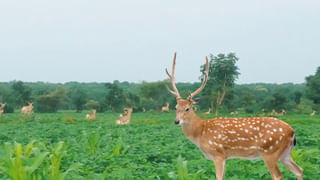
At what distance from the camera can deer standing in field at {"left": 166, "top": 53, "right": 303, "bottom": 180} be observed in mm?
6121

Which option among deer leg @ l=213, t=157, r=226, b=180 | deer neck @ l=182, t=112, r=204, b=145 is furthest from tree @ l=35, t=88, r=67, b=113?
deer leg @ l=213, t=157, r=226, b=180

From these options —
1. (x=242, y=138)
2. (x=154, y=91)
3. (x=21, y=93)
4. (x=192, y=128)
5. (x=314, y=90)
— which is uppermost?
(x=21, y=93)

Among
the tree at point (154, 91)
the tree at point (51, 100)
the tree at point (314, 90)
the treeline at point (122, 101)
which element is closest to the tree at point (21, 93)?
the treeline at point (122, 101)

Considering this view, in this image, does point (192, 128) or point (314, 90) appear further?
point (314, 90)

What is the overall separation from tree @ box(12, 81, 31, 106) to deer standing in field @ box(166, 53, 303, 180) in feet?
172

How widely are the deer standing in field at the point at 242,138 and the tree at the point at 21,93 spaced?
52455 mm

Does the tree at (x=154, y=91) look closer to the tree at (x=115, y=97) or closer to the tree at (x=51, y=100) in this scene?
the tree at (x=51, y=100)

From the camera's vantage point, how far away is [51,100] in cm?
6094

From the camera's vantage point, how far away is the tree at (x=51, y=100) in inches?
2344

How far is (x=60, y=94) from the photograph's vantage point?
2466 inches

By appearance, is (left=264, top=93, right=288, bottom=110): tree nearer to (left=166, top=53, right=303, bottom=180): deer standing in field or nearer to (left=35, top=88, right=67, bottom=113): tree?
(left=35, top=88, right=67, bottom=113): tree

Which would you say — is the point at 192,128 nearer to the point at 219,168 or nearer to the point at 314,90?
the point at 219,168

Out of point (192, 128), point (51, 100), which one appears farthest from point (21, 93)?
point (192, 128)

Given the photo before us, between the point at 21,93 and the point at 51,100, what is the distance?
5764 millimetres
